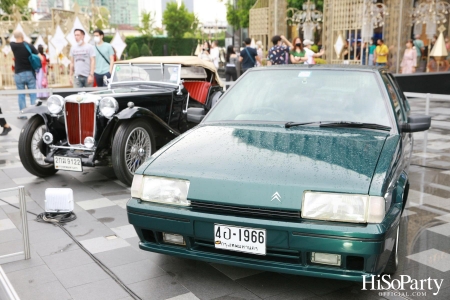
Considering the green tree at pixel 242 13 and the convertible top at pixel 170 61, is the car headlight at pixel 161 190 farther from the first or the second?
the green tree at pixel 242 13

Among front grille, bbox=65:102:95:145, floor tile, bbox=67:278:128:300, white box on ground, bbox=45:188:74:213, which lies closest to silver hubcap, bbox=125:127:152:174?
front grille, bbox=65:102:95:145

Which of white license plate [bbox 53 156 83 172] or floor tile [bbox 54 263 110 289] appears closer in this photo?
floor tile [bbox 54 263 110 289]

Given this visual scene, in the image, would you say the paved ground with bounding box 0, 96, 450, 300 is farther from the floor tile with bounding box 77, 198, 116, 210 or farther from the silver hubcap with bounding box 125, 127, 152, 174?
the silver hubcap with bounding box 125, 127, 152, 174

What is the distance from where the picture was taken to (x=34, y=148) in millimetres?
6664

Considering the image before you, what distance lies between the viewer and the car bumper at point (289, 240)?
2.81 meters

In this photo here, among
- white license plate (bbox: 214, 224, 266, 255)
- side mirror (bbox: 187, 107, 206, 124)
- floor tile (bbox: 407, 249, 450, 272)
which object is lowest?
floor tile (bbox: 407, 249, 450, 272)

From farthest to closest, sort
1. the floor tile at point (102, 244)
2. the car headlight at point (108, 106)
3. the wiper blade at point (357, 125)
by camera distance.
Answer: the car headlight at point (108, 106) < the floor tile at point (102, 244) < the wiper blade at point (357, 125)

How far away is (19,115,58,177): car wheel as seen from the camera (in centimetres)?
643

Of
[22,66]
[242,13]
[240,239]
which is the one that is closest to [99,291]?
[240,239]

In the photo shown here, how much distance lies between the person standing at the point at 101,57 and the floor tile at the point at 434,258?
28.0 feet

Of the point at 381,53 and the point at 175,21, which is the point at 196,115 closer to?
the point at 381,53

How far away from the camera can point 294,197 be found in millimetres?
2926

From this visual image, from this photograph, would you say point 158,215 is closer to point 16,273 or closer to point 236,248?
point 236,248

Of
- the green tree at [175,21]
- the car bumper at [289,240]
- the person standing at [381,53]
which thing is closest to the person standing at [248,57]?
the person standing at [381,53]
